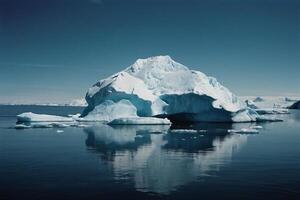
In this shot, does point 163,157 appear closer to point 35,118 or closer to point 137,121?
point 137,121

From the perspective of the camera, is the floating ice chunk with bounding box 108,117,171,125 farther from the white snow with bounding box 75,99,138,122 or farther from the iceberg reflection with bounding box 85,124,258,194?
the iceberg reflection with bounding box 85,124,258,194

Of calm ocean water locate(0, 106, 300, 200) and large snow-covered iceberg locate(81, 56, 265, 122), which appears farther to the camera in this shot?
large snow-covered iceberg locate(81, 56, 265, 122)

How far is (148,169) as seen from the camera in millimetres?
17875

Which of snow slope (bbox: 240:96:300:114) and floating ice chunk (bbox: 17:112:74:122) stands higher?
snow slope (bbox: 240:96:300:114)

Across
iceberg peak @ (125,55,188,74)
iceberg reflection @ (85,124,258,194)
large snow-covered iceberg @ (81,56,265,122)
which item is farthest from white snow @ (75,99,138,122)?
iceberg reflection @ (85,124,258,194)

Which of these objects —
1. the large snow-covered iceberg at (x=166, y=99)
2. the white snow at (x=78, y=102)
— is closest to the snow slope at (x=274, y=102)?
the white snow at (x=78, y=102)

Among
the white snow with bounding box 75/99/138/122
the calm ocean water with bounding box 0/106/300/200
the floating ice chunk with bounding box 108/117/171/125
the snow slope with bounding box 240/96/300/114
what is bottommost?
the calm ocean water with bounding box 0/106/300/200

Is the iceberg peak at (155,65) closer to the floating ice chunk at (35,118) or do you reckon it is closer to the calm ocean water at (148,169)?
the floating ice chunk at (35,118)

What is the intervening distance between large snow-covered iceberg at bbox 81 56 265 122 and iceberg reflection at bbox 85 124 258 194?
14068mm

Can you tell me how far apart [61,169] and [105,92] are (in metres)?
30.5

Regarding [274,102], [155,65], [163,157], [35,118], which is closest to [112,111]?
[35,118]

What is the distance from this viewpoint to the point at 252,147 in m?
26.3

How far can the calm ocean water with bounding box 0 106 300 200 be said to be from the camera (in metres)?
13.8

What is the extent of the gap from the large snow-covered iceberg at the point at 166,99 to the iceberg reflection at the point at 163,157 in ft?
46.2
